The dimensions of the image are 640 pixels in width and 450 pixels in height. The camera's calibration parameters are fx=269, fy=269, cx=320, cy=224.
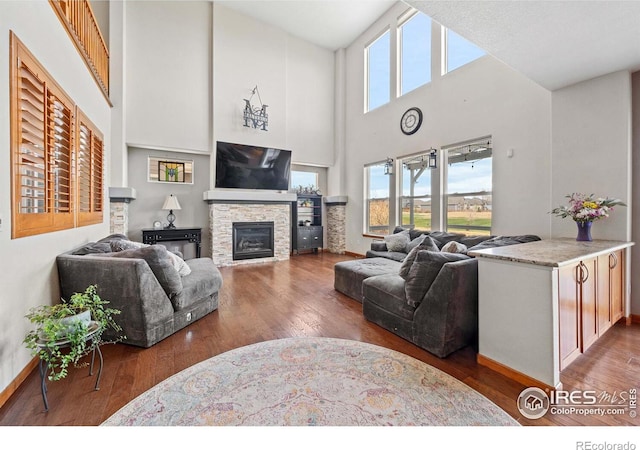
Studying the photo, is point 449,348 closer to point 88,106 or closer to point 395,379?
point 395,379

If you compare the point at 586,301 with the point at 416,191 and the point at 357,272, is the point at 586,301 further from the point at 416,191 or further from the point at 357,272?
the point at 416,191

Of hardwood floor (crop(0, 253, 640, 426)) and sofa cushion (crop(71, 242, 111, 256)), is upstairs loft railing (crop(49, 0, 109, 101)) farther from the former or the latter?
hardwood floor (crop(0, 253, 640, 426))

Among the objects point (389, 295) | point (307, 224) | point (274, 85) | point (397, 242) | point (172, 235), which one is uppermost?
point (274, 85)

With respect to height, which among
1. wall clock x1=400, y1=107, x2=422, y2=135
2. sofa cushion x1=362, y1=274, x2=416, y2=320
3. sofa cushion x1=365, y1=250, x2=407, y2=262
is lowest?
sofa cushion x1=362, y1=274, x2=416, y2=320

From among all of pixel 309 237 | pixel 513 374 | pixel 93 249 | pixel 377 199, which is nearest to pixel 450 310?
pixel 513 374

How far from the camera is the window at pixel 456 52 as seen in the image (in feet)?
14.8

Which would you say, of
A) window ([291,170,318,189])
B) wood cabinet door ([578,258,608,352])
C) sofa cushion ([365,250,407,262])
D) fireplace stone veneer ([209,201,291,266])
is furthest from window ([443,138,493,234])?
window ([291,170,318,189])

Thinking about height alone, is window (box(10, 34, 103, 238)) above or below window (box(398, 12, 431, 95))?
below

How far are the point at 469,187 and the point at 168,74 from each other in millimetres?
6349

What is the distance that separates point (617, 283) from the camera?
2648 millimetres

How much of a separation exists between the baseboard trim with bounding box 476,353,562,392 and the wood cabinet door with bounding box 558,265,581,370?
0.63ft

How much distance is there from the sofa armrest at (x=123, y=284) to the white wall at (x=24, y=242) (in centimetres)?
15

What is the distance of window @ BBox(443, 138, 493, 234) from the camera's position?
4398 mm
